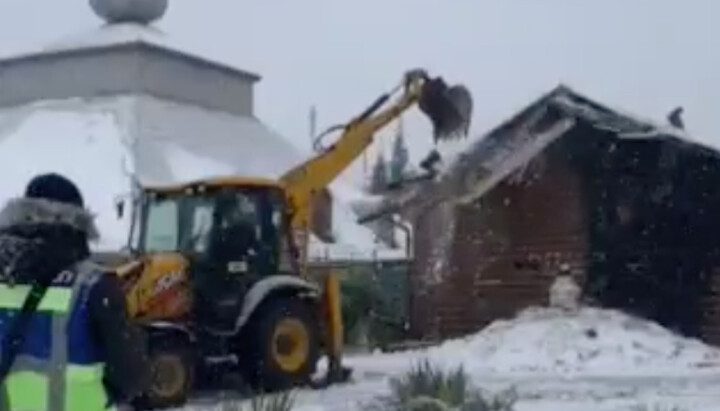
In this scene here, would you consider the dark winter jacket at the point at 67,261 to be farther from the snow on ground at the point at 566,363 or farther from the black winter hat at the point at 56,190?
the snow on ground at the point at 566,363

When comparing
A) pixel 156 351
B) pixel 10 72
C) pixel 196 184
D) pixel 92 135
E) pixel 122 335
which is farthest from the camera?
pixel 10 72

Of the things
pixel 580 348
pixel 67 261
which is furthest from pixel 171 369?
pixel 67 261

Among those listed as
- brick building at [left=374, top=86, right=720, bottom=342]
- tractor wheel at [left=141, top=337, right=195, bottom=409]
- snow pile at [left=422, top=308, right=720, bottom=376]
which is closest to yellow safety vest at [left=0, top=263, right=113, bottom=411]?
tractor wheel at [left=141, top=337, right=195, bottom=409]

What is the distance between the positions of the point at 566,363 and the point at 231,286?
680 cm

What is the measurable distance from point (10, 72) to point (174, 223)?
2807 cm

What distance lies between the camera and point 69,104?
41.7 m

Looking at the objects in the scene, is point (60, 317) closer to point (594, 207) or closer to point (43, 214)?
point (43, 214)

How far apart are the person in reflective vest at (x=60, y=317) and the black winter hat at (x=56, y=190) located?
4 cm

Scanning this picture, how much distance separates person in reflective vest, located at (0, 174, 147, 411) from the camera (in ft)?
14.0

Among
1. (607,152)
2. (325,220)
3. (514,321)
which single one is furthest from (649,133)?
(325,220)

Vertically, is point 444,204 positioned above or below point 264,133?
below

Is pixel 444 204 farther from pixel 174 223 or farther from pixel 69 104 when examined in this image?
pixel 69 104

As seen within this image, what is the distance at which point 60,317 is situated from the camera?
4281mm

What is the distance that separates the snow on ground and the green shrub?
1133 mm
